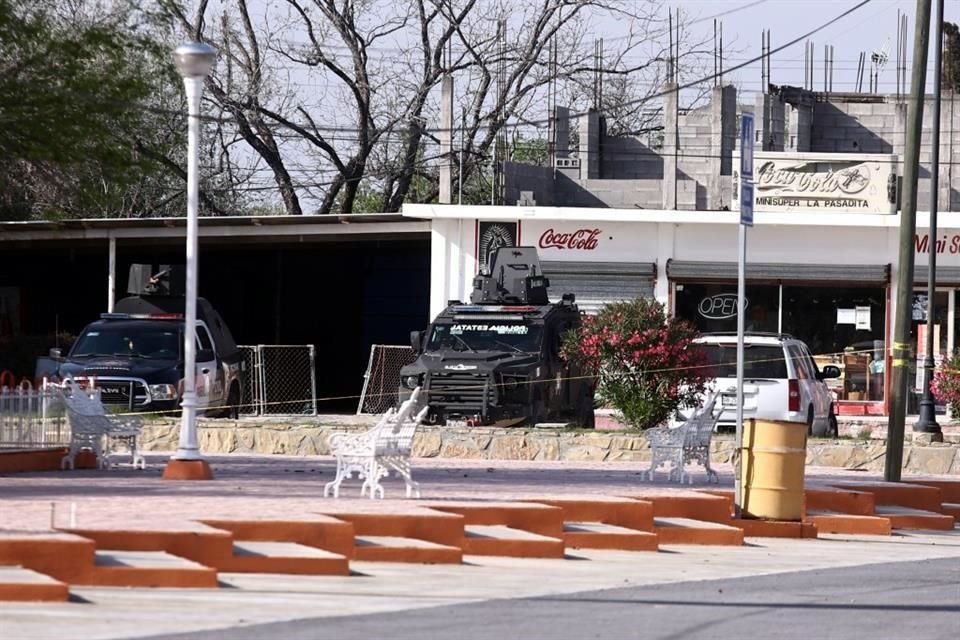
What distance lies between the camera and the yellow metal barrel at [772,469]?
15891 millimetres

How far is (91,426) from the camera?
18.8 metres

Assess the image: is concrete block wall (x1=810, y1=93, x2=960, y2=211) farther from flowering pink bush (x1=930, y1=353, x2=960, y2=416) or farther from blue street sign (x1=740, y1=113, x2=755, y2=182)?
blue street sign (x1=740, y1=113, x2=755, y2=182)

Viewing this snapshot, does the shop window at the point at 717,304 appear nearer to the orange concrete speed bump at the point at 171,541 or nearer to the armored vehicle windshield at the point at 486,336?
the armored vehicle windshield at the point at 486,336

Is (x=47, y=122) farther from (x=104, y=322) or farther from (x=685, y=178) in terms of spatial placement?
(x=685, y=178)

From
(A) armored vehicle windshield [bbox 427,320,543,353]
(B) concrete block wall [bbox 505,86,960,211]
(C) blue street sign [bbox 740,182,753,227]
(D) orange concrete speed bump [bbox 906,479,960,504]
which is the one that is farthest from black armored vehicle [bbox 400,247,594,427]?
(B) concrete block wall [bbox 505,86,960,211]

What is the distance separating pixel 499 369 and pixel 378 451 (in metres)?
9.65

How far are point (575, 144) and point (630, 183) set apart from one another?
5667 millimetres

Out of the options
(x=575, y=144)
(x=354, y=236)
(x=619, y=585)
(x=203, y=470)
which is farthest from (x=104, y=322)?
(x=575, y=144)

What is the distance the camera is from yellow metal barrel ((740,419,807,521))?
15891 mm

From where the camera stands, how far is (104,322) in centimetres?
2808

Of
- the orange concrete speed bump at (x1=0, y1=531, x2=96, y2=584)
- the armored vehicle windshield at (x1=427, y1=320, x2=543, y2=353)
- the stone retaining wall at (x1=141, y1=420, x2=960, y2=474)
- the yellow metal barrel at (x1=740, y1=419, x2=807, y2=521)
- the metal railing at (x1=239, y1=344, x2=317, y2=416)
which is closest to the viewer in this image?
the orange concrete speed bump at (x1=0, y1=531, x2=96, y2=584)

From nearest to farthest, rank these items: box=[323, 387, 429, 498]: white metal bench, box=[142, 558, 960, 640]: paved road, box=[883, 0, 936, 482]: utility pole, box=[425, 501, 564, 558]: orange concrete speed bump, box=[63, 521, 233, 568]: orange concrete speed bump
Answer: box=[142, 558, 960, 640]: paved road
box=[63, 521, 233, 568]: orange concrete speed bump
box=[425, 501, 564, 558]: orange concrete speed bump
box=[323, 387, 429, 498]: white metal bench
box=[883, 0, 936, 482]: utility pole

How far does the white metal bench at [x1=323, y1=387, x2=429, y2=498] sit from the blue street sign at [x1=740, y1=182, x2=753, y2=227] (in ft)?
11.1

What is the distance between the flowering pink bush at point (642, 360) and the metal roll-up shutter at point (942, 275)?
12.3 m
